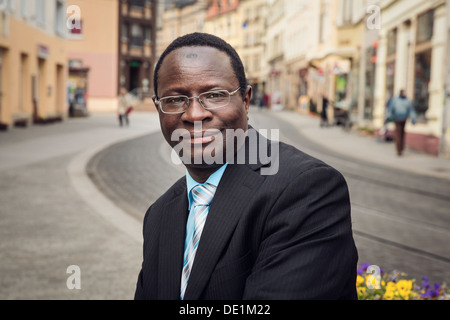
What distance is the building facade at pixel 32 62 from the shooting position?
72.5ft

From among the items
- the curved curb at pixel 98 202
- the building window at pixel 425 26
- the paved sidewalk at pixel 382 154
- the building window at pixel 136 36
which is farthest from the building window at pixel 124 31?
the curved curb at pixel 98 202

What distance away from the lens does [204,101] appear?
175cm

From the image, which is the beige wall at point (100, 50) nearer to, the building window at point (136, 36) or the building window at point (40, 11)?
the building window at point (136, 36)

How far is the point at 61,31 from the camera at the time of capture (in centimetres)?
3088

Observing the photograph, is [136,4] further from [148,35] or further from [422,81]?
[422,81]

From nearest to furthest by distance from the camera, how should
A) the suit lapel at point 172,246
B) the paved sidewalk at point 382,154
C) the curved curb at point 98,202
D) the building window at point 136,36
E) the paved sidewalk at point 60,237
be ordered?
the suit lapel at point 172,246 < the paved sidewalk at point 60,237 < the curved curb at point 98,202 < the paved sidewalk at point 382,154 < the building window at point 136,36

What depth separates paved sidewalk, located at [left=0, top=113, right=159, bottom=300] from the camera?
179 inches

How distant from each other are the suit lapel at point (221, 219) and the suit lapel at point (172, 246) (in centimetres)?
10

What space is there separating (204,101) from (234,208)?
33cm

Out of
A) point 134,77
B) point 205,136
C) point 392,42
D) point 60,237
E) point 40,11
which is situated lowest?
point 60,237

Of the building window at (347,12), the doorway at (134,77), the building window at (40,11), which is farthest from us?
the doorway at (134,77)

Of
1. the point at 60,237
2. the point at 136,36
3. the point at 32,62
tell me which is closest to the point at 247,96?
the point at 60,237

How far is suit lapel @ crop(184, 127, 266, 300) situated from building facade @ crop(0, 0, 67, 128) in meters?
20.3

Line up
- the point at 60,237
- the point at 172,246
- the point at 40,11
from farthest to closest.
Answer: the point at 40,11 < the point at 60,237 < the point at 172,246
